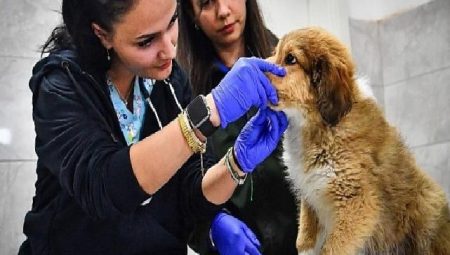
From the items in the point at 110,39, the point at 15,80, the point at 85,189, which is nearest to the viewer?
the point at 85,189

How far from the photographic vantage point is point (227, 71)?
6.48ft

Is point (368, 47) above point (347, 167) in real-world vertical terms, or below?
below

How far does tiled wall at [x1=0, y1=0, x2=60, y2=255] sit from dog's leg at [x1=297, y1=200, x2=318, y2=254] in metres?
1.72

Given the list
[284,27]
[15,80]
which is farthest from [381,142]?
[15,80]

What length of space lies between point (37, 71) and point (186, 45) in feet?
2.45

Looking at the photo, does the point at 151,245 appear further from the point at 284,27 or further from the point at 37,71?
the point at 284,27

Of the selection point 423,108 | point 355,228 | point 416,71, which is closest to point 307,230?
point 355,228

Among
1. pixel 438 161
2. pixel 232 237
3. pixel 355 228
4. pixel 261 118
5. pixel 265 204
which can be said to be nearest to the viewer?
pixel 355 228

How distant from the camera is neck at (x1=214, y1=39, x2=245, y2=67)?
79.6 inches

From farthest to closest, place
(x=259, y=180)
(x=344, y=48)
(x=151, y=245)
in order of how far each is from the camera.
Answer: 1. (x=259, y=180)
2. (x=344, y=48)
3. (x=151, y=245)

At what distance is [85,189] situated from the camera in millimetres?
1217

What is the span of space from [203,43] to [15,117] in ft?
4.20

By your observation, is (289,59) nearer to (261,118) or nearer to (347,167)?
(261,118)

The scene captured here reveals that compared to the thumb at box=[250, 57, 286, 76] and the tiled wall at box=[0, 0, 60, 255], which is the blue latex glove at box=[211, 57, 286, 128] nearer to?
the thumb at box=[250, 57, 286, 76]
